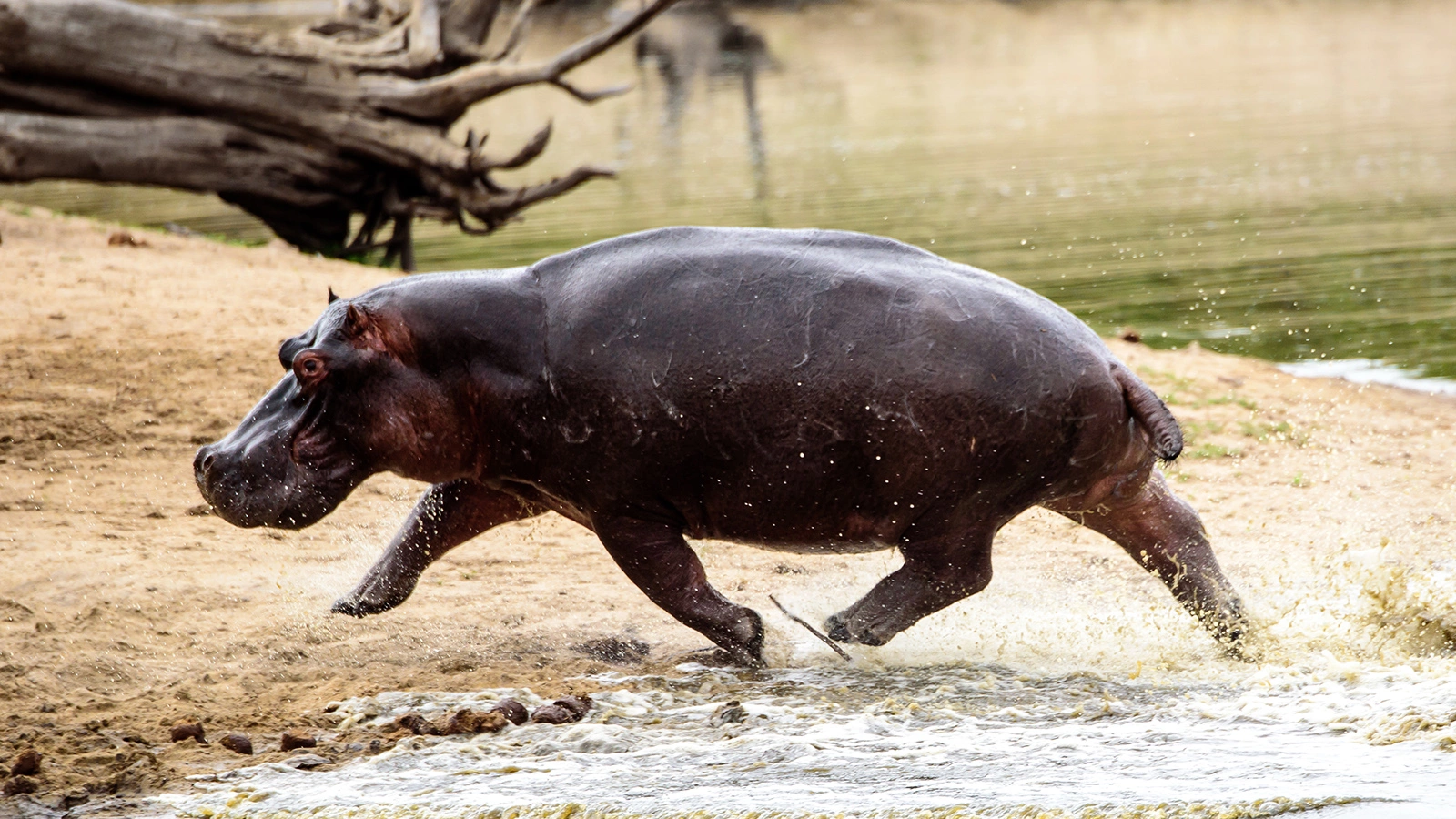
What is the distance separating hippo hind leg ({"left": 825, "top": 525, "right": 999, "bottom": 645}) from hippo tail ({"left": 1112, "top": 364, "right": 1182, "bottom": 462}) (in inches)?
17.1

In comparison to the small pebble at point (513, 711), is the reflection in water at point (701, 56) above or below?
below

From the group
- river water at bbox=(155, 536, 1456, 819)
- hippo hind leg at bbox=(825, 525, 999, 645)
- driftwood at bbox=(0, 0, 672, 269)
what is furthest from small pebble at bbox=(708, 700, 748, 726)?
driftwood at bbox=(0, 0, 672, 269)

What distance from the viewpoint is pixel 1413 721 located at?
10.6 ft

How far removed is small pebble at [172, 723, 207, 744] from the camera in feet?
11.8

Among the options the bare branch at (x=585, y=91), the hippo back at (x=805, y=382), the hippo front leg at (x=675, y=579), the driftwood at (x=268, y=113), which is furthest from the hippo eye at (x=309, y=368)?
the bare branch at (x=585, y=91)

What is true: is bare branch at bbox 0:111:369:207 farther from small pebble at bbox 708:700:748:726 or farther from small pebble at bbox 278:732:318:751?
small pebble at bbox 708:700:748:726

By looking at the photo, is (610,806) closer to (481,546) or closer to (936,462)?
(936,462)

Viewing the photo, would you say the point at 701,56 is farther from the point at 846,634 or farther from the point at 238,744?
the point at 238,744

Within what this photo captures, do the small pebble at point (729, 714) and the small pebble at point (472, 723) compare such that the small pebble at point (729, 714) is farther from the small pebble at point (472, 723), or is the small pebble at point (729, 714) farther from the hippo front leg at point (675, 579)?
the small pebble at point (472, 723)

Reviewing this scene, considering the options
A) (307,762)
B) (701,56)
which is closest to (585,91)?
(307,762)

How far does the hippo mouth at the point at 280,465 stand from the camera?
386cm

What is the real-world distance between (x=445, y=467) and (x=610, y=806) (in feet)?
3.83

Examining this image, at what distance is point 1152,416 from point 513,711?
164cm

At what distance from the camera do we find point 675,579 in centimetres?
393
